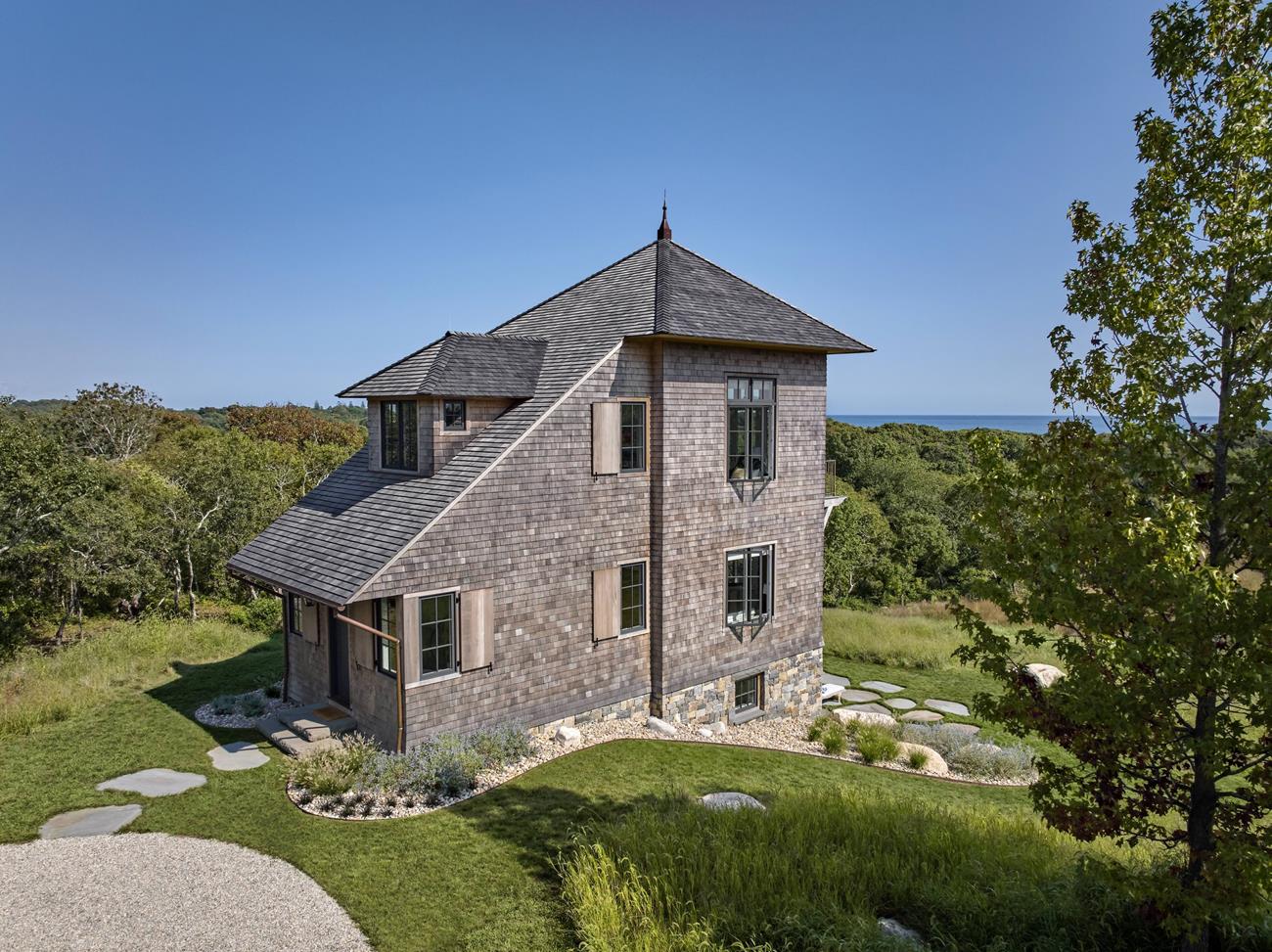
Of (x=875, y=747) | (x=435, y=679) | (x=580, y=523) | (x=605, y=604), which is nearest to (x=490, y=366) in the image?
(x=580, y=523)

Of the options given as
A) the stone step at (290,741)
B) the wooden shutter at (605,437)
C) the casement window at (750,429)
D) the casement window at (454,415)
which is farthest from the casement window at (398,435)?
the casement window at (750,429)

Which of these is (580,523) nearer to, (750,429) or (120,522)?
(750,429)

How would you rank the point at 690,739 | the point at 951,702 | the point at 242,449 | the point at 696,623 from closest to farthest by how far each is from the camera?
the point at 690,739
the point at 696,623
the point at 951,702
the point at 242,449

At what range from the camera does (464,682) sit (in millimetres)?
11688

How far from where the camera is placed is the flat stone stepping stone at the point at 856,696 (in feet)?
58.6

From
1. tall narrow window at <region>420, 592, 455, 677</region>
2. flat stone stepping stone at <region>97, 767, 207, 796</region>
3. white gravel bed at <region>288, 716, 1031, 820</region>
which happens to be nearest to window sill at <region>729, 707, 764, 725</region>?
white gravel bed at <region>288, 716, 1031, 820</region>

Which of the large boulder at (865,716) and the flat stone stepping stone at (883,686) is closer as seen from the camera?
the large boulder at (865,716)

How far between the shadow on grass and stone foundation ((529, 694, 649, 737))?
198 inches

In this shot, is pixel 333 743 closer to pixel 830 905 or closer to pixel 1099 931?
pixel 830 905

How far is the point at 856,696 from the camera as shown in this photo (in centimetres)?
1825

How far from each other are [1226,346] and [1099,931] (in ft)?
16.7

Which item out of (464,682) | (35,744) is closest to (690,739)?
(464,682)

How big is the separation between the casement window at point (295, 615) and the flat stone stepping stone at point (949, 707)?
13732 mm

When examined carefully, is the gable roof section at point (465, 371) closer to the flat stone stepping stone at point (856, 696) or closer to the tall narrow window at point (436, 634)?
the tall narrow window at point (436, 634)
